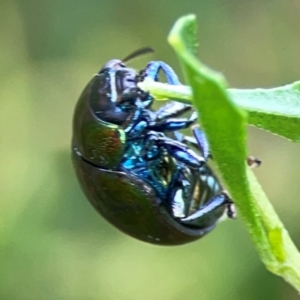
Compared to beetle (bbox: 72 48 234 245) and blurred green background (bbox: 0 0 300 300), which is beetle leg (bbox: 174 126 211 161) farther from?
blurred green background (bbox: 0 0 300 300)

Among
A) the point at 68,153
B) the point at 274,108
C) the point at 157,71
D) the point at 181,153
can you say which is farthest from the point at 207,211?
the point at 68,153

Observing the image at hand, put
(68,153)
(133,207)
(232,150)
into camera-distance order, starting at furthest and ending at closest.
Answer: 1. (68,153)
2. (133,207)
3. (232,150)

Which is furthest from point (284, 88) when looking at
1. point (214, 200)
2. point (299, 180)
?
point (299, 180)

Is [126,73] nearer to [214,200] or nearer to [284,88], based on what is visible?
[214,200]

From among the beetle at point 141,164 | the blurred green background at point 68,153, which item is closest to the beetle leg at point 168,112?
the beetle at point 141,164

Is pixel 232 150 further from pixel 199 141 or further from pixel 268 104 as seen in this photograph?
pixel 199 141

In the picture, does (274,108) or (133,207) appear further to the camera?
(133,207)

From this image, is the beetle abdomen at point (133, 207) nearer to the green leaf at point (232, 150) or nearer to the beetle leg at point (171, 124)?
the beetle leg at point (171, 124)
